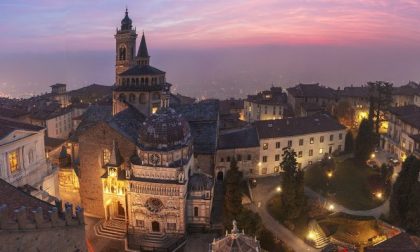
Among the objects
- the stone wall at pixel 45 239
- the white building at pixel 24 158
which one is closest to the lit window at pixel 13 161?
the white building at pixel 24 158

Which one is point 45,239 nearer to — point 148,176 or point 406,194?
point 148,176

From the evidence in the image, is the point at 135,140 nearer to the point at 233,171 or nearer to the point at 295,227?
the point at 233,171

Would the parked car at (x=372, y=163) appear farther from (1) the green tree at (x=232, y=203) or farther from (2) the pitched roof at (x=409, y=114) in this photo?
(1) the green tree at (x=232, y=203)

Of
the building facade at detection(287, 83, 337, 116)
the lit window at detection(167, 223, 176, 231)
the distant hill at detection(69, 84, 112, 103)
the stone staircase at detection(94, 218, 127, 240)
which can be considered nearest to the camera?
the lit window at detection(167, 223, 176, 231)

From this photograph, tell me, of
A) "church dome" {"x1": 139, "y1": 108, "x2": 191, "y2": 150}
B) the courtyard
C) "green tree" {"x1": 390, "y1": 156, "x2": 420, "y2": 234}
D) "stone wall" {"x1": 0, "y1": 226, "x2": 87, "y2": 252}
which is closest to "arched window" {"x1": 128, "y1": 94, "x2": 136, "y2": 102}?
"church dome" {"x1": 139, "y1": 108, "x2": 191, "y2": 150}

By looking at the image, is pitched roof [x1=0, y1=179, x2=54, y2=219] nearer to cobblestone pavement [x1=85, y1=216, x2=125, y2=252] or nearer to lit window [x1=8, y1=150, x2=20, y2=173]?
lit window [x1=8, y1=150, x2=20, y2=173]

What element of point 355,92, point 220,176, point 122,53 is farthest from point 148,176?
point 355,92

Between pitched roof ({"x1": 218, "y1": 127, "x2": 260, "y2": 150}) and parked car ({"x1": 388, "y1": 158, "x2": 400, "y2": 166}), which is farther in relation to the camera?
parked car ({"x1": 388, "y1": 158, "x2": 400, "y2": 166})
